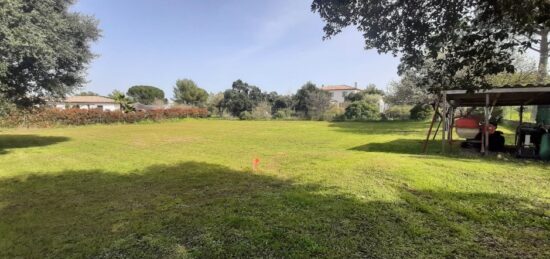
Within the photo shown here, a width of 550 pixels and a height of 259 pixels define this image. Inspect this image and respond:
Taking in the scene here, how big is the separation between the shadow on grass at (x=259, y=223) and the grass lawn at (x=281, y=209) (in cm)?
2

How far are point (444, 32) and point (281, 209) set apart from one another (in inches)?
130

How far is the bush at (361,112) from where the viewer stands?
35094 mm

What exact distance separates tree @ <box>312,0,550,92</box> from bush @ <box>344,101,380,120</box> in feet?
103

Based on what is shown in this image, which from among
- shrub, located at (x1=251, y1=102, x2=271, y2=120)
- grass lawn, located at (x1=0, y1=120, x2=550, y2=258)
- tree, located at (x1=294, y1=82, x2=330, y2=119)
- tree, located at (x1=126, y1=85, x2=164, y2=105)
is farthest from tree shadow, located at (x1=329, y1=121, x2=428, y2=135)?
tree, located at (x1=126, y1=85, x2=164, y2=105)

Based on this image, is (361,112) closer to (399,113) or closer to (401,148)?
(399,113)

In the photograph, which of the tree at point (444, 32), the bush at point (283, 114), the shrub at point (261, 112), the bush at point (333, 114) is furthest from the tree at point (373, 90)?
the tree at point (444, 32)

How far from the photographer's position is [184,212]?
4738mm

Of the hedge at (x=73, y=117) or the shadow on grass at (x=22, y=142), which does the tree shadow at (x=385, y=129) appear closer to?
the shadow on grass at (x=22, y=142)

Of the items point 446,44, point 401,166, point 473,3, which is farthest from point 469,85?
point 401,166

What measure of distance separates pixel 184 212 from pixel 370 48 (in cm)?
378

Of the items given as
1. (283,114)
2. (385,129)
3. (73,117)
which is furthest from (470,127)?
(283,114)

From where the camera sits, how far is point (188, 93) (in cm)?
5534

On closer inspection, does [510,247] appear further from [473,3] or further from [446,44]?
[473,3]

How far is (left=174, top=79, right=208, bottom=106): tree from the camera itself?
5541 centimetres
